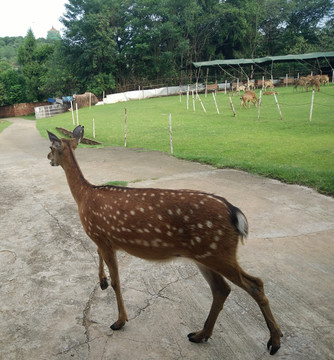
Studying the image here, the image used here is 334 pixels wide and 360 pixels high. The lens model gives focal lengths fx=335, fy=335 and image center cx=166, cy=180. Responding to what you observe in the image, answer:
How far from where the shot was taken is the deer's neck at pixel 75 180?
→ 4008 millimetres

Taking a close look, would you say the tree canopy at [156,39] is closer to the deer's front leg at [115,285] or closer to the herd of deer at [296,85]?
the herd of deer at [296,85]

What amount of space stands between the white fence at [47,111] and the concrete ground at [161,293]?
39167 mm

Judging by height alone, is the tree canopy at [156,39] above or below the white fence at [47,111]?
above

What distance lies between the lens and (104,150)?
555 inches

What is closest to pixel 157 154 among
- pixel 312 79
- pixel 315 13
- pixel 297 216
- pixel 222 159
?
pixel 222 159

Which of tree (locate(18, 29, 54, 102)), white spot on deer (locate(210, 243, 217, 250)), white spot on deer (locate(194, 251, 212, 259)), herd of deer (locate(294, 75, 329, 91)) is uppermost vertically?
tree (locate(18, 29, 54, 102))

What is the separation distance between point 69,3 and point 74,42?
23.5 ft

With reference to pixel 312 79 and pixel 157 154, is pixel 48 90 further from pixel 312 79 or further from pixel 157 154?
pixel 157 154

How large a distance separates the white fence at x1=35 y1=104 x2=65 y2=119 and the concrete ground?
39167 mm

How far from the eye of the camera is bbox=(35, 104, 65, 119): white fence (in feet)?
141

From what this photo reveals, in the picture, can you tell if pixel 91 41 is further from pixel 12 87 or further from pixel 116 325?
pixel 116 325

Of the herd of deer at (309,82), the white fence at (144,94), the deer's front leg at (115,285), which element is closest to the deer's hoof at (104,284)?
the deer's front leg at (115,285)

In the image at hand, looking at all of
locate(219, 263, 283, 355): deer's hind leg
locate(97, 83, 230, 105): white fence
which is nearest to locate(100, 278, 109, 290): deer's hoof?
locate(219, 263, 283, 355): deer's hind leg

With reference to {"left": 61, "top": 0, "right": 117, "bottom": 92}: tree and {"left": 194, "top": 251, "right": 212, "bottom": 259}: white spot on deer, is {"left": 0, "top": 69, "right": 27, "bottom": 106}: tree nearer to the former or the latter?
{"left": 61, "top": 0, "right": 117, "bottom": 92}: tree
